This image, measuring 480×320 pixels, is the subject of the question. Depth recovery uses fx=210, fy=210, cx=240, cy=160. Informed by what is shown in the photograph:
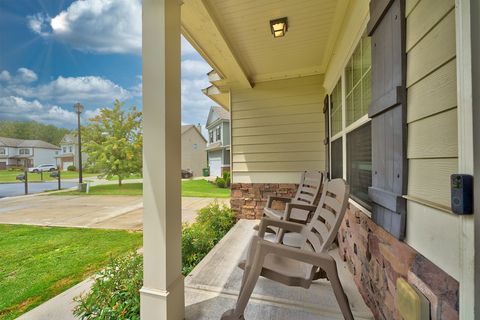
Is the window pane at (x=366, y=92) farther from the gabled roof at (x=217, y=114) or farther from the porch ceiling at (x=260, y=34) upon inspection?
the gabled roof at (x=217, y=114)

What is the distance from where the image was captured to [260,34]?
2727 millimetres

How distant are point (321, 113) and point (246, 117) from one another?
1466mm

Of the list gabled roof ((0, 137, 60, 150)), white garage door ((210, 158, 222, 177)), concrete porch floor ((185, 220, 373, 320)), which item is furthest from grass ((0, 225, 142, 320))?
white garage door ((210, 158, 222, 177))

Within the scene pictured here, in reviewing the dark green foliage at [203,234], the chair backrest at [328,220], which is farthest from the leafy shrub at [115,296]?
the chair backrest at [328,220]

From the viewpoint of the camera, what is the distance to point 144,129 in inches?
59.4

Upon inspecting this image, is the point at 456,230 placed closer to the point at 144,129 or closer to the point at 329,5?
the point at 144,129

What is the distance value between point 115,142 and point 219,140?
7.55 m

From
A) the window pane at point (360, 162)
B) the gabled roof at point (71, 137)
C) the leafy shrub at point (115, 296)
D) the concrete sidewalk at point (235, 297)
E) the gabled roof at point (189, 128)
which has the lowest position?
the concrete sidewalk at point (235, 297)

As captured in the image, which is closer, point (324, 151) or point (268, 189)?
point (324, 151)

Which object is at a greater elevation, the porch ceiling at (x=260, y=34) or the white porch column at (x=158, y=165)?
the porch ceiling at (x=260, y=34)

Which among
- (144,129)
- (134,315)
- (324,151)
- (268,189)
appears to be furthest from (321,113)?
(134,315)

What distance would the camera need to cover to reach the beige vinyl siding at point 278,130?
403 cm

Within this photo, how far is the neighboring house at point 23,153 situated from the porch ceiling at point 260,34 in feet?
38.8

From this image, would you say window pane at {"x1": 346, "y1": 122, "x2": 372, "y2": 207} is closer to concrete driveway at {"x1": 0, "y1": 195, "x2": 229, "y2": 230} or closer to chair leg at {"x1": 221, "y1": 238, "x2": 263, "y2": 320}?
chair leg at {"x1": 221, "y1": 238, "x2": 263, "y2": 320}
